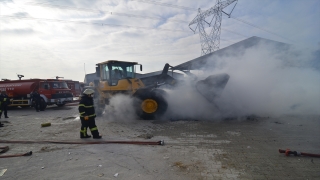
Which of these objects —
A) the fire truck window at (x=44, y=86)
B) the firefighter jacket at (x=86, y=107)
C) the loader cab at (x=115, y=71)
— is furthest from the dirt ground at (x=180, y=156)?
the fire truck window at (x=44, y=86)

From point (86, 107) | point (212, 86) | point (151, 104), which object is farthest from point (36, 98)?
point (212, 86)

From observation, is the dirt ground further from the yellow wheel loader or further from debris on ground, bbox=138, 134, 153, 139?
the yellow wheel loader

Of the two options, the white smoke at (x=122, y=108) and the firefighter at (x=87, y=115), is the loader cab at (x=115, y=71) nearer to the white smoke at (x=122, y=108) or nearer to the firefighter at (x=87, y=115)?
the white smoke at (x=122, y=108)

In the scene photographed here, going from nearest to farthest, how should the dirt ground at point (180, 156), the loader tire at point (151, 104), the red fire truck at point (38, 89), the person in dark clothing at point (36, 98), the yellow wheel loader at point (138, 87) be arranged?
the dirt ground at point (180, 156), the yellow wheel loader at point (138, 87), the loader tire at point (151, 104), the person in dark clothing at point (36, 98), the red fire truck at point (38, 89)

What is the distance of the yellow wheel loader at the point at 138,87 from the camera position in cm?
764

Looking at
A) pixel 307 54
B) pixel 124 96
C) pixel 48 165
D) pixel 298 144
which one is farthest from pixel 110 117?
pixel 307 54

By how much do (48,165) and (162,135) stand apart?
3105 mm

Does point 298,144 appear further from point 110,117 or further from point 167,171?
point 110,117

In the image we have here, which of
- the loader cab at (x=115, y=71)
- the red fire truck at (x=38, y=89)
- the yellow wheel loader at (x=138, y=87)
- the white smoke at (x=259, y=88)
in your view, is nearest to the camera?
the yellow wheel loader at (x=138, y=87)

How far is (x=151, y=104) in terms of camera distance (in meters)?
7.97

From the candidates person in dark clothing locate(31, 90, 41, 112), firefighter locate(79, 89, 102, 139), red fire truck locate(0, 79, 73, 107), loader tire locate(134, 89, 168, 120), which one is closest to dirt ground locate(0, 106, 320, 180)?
firefighter locate(79, 89, 102, 139)

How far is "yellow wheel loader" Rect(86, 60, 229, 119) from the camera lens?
764 centimetres

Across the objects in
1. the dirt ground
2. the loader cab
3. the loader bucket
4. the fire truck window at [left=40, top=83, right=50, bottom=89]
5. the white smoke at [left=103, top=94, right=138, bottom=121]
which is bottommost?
the dirt ground

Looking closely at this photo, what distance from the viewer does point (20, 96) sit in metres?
15.0
